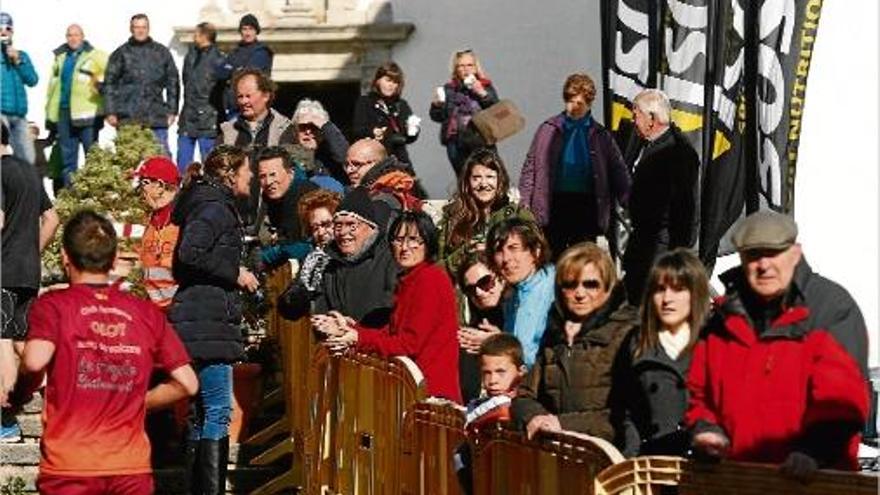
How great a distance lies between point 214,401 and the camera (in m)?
13.9

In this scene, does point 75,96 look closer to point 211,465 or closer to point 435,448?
point 211,465

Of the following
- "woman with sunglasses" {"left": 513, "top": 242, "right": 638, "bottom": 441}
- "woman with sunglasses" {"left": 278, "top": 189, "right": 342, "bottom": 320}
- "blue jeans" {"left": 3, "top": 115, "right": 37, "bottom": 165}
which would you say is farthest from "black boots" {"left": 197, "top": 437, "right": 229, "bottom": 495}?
"blue jeans" {"left": 3, "top": 115, "right": 37, "bottom": 165}

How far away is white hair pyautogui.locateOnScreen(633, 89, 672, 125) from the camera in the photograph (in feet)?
48.0

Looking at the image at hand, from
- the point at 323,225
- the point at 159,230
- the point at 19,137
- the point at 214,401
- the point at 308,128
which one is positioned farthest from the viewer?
the point at 19,137

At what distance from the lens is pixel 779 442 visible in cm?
868

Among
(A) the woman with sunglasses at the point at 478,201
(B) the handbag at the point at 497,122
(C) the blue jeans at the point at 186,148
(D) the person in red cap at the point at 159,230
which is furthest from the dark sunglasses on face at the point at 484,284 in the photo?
(C) the blue jeans at the point at 186,148

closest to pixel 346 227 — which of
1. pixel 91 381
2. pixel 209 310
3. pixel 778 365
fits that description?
pixel 209 310

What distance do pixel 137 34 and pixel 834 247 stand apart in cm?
925

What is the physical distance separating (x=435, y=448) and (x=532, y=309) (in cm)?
80

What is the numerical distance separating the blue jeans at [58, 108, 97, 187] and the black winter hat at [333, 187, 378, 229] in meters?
12.6

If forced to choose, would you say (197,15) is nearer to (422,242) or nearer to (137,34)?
(137,34)

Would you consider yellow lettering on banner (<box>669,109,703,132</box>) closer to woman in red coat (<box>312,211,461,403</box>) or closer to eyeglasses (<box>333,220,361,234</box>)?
eyeglasses (<box>333,220,361,234</box>)

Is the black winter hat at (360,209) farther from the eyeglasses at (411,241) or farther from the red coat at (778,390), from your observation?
the red coat at (778,390)

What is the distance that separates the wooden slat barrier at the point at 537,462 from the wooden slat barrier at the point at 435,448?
338 millimetres
